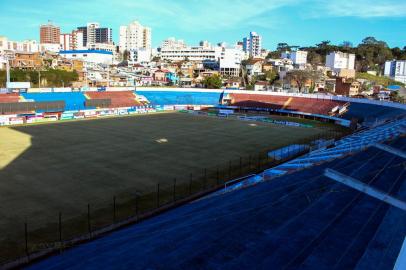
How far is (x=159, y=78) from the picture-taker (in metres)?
131

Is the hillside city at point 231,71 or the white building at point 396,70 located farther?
the white building at point 396,70

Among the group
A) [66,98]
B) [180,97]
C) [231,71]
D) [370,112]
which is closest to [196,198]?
[370,112]

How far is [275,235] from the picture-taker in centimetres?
1216

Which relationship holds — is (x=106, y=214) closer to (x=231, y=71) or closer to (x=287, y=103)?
(x=287, y=103)

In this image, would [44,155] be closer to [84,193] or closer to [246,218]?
[84,193]

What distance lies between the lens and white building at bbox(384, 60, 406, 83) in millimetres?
158000

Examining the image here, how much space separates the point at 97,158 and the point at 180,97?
56.9 meters

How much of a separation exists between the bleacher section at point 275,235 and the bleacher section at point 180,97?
2770 inches

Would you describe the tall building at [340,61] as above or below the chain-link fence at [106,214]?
above

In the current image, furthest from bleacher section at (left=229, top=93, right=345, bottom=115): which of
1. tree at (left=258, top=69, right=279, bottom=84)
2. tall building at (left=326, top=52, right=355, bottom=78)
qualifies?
tall building at (left=326, top=52, right=355, bottom=78)

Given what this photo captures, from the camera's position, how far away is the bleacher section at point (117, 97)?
248ft

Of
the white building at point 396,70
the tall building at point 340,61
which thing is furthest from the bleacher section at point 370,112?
the white building at point 396,70

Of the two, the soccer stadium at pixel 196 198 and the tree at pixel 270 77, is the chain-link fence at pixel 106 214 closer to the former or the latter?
the soccer stadium at pixel 196 198

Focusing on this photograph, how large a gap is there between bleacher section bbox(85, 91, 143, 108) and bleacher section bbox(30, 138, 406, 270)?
62731 millimetres
